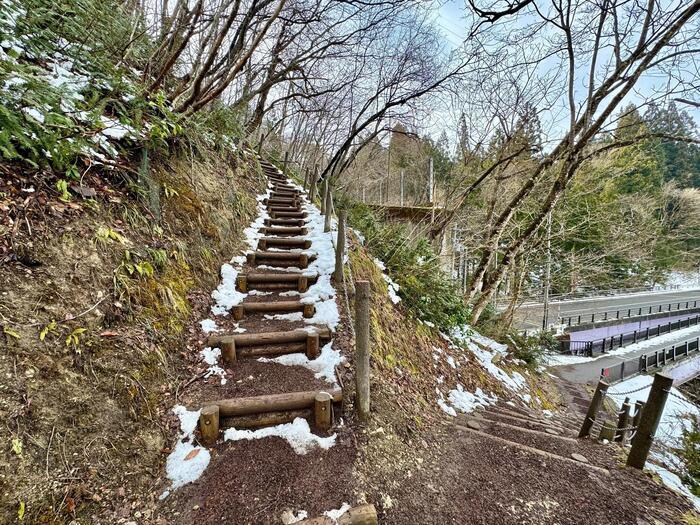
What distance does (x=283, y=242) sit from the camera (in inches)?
215

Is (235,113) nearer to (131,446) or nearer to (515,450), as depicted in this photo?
(131,446)

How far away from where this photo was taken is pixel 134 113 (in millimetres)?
3432

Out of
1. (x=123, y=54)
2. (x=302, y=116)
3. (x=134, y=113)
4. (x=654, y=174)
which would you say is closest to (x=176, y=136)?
(x=134, y=113)

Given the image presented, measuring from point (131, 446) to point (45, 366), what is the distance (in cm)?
72

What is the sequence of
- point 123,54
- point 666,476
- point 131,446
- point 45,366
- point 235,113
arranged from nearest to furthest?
point 45,366 → point 131,446 → point 666,476 → point 123,54 → point 235,113

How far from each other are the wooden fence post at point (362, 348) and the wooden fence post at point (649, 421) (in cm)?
257

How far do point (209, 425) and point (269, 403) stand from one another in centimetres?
44

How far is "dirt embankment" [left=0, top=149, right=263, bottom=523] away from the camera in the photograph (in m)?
1.54

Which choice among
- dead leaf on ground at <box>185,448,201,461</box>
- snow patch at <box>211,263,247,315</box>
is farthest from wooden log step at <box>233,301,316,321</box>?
dead leaf on ground at <box>185,448,201,461</box>

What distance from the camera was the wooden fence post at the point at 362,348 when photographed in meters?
2.46

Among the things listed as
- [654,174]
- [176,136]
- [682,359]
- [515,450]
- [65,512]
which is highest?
[654,174]

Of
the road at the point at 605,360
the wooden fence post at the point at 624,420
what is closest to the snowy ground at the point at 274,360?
the wooden fence post at the point at 624,420

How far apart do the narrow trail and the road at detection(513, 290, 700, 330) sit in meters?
16.0

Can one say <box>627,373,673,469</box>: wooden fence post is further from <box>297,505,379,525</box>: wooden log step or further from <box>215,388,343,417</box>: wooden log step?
<box>215,388,343,417</box>: wooden log step
